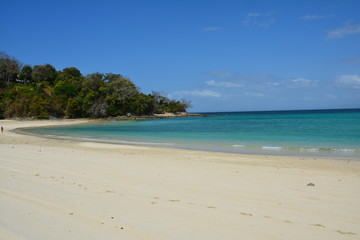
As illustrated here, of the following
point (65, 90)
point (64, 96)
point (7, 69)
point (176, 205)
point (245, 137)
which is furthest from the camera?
point (7, 69)

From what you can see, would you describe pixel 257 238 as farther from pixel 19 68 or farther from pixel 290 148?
pixel 19 68

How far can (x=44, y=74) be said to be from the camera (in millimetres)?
100000

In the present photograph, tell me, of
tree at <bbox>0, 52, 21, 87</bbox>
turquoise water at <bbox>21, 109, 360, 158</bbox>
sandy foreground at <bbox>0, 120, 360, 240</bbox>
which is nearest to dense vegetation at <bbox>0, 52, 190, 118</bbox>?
tree at <bbox>0, 52, 21, 87</bbox>

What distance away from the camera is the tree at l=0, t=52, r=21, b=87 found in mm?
93750

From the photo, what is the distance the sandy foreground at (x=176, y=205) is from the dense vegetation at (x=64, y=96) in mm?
65036

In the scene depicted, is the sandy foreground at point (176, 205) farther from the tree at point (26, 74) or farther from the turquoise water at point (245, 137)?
the tree at point (26, 74)

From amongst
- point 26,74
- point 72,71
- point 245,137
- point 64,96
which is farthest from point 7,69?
point 245,137

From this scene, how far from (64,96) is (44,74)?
32275mm

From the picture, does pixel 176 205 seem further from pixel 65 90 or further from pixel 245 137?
pixel 65 90

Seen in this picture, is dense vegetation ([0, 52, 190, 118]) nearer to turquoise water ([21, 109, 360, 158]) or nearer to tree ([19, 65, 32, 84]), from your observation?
tree ([19, 65, 32, 84])

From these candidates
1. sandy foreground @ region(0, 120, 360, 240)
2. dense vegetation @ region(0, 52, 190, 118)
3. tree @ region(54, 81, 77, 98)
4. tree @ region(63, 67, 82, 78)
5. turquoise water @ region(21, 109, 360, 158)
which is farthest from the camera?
tree @ region(63, 67, 82, 78)

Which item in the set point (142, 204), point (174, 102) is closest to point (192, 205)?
point (142, 204)

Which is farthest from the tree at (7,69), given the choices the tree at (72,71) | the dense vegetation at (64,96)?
the tree at (72,71)

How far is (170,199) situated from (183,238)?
1.83 m
